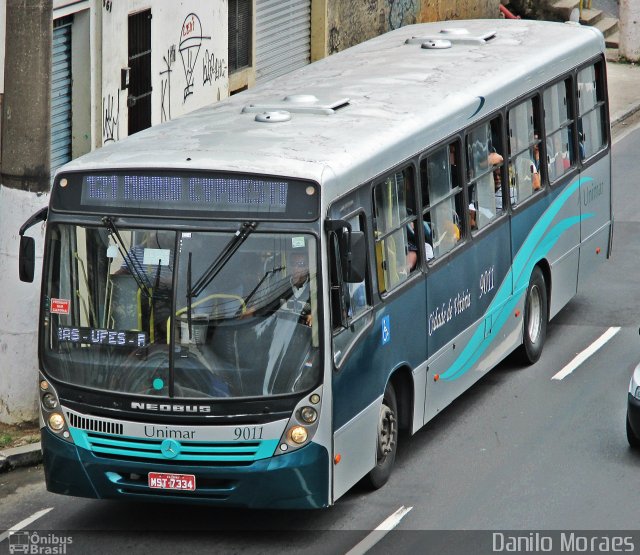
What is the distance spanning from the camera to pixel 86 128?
1766 cm

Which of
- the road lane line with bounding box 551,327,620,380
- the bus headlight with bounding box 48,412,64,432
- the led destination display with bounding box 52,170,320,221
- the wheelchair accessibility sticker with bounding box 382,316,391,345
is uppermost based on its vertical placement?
the led destination display with bounding box 52,170,320,221

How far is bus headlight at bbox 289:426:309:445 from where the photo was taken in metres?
10.3

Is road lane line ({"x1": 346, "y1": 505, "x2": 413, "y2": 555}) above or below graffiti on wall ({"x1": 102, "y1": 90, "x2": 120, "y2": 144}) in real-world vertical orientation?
below

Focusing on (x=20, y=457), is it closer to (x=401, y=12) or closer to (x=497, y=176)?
(x=497, y=176)

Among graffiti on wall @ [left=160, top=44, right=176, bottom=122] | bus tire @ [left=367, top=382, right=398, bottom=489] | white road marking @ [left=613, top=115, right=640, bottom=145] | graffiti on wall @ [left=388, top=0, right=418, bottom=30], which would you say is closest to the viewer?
bus tire @ [left=367, top=382, right=398, bottom=489]

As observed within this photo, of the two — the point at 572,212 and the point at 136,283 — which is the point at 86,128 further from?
the point at 136,283

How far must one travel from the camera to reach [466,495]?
11609 mm

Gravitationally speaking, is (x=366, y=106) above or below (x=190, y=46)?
above

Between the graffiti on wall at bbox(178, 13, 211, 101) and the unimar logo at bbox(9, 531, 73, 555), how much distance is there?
9.82 m

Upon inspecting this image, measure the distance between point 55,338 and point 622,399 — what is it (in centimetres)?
569

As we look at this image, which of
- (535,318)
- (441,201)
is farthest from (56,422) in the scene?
(535,318)

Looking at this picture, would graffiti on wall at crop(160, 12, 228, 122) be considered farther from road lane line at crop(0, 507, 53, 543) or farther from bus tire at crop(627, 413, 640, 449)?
bus tire at crop(627, 413, 640, 449)

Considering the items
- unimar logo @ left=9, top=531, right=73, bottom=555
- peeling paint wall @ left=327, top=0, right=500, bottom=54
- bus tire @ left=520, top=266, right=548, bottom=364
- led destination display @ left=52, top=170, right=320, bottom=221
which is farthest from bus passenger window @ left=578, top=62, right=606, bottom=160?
peeling paint wall @ left=327, top=0, right=500, bottom=54

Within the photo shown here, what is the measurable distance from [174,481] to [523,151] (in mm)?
5716
